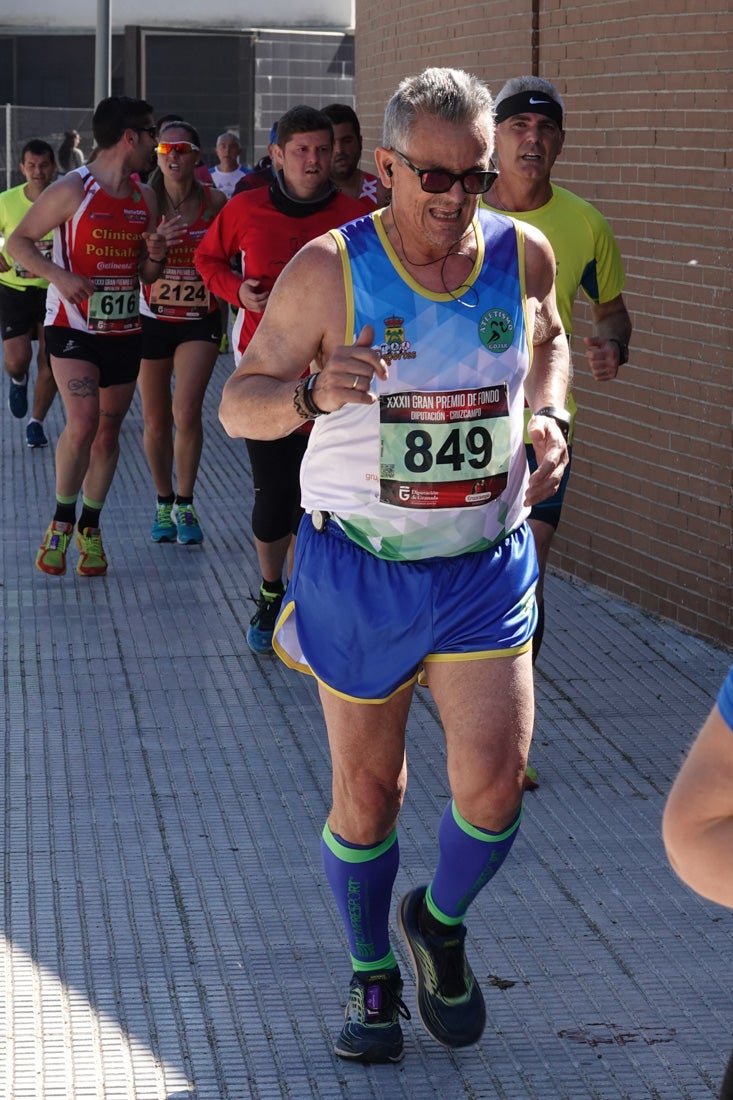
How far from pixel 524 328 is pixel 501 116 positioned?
77.5 inches

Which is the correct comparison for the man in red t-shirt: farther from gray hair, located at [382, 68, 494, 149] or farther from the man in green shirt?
the man in green shirt

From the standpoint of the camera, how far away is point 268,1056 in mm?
3832

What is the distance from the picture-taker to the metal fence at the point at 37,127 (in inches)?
1107

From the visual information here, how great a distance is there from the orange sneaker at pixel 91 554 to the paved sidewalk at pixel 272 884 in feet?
2.02

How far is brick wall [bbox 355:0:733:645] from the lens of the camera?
23.2 ft

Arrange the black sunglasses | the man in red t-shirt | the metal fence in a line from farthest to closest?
the metal fence
the man in red t-shirt
the black sunglasses

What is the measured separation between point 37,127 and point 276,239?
74.7ft

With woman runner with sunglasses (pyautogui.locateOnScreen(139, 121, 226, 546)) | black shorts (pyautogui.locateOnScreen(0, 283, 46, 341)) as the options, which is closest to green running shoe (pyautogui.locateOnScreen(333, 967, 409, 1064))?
woman runner with sunglasses (pyautogui.locateOnScreen(139, 121, 226, 546))

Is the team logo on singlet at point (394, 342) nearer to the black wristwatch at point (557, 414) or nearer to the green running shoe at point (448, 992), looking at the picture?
the black wristwatch at point (557, 414)

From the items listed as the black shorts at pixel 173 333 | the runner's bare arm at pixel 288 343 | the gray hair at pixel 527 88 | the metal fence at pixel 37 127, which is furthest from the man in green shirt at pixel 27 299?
the metal fence at pixel 37 127

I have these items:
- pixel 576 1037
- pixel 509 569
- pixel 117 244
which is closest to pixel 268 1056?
pixel 576 1037

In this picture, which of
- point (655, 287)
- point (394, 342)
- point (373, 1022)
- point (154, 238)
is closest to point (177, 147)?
point (154, 238)

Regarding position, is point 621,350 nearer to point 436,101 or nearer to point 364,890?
point 436,101

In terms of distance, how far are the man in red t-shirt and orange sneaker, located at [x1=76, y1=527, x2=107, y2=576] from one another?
4.86 feet
